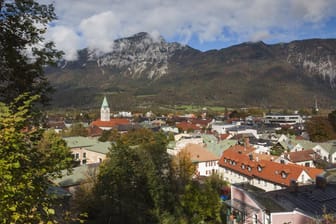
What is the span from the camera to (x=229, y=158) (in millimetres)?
44281

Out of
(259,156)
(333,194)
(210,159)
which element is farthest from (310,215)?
(210,159)

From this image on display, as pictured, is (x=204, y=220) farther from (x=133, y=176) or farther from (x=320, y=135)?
(x=320, y=135)

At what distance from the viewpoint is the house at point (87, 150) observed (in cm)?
5497

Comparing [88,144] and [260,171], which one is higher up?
[88,144]

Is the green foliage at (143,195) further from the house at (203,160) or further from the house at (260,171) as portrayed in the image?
the house at (203,160)

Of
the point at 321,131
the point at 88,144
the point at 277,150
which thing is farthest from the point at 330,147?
the point at 88,144

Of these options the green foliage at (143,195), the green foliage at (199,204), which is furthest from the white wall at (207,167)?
the green foliage at (199,204)

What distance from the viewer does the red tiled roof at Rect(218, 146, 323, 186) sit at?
33912 mm

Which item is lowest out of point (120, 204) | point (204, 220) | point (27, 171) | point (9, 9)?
point (204, 220)

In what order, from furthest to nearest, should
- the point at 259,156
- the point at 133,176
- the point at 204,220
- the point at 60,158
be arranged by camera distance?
A: 1. the point at 259,156
2. the point at 204,220
3. the point at 133,176
4. the point at 60,158

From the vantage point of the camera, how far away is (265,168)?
37.4 metres

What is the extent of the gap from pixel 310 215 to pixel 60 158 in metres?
14.5

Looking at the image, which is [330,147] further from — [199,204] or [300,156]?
[199,204]

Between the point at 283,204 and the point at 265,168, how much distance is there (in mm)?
19205
